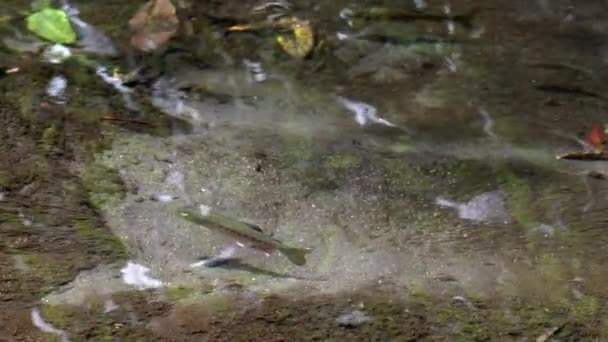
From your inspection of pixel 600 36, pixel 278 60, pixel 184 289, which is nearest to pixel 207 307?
pixel 184 289

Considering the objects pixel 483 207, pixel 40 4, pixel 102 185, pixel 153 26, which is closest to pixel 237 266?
pixel 102 185

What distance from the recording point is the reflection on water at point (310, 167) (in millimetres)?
2047

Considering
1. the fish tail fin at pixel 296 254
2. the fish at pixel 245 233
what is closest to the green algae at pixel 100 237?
the fish at pixel 245 233

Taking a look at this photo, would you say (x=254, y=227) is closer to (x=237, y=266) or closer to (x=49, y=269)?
(x=237, y=266)

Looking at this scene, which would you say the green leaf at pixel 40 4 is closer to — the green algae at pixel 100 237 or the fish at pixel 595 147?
the green algae at pixel 100 237

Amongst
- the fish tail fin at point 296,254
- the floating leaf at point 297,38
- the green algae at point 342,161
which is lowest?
the fish tail fin at point 296,254

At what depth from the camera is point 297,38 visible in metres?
2.75

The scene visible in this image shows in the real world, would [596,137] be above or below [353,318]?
above

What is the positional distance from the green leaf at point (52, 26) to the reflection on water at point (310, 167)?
2 centimetres

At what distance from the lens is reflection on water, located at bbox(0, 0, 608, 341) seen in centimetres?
205

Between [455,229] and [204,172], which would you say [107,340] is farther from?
[455,229]

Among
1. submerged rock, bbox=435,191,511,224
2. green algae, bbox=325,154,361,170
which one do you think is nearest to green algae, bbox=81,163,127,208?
green algae, bbox=325,154,361,170

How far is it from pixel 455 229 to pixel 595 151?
0.64 metres

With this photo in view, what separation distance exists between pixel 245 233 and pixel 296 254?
7.5 inches
